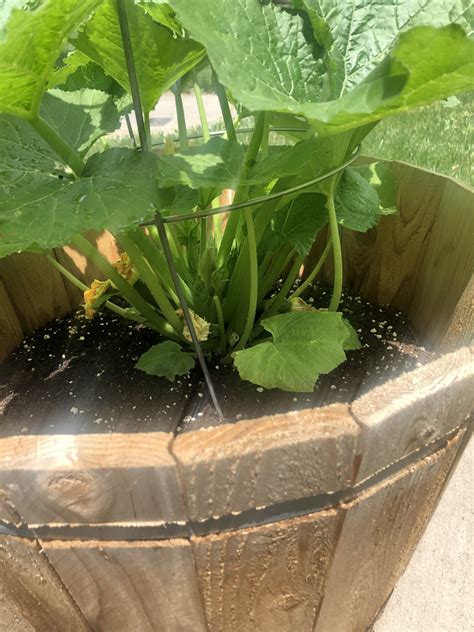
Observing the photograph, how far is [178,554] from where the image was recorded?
409 millimetres

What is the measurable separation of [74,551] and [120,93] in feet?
1.59

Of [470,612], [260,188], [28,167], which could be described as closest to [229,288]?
[260,188]

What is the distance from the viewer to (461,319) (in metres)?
0.56

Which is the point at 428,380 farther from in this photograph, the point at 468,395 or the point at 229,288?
the point at 229,288

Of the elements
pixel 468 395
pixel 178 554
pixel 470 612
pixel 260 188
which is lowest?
pixel 470 612

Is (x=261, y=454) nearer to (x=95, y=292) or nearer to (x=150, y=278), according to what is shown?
(x=150, y=278)

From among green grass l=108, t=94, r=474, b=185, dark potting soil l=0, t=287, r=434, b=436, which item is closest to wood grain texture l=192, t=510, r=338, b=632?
dark potting soil l=0, t=287, r=434, b=436

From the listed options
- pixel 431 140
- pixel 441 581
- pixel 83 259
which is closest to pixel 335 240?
pixel 83 259

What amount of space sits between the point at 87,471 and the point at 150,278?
24 centimetres

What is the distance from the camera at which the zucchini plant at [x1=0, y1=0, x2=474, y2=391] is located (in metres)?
0.32

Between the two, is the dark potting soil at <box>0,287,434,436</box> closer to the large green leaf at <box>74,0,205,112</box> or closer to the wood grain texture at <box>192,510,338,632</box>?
the wood grain texture at <box>192,510,338,632</box>

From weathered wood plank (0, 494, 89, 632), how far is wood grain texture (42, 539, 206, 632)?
0.01 meters

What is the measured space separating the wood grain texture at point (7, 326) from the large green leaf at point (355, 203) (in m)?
0.41

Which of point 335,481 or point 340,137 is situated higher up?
point 340,137
